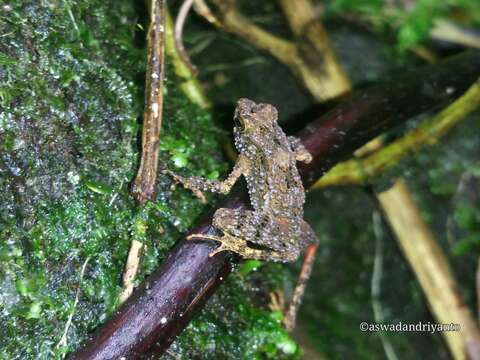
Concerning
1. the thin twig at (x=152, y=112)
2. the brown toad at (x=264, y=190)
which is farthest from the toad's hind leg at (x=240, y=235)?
the thin twig at (x=152, y=112)

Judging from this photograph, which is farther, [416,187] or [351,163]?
[416,187]

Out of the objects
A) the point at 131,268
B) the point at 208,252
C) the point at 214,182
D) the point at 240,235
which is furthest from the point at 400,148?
the point at 131,268

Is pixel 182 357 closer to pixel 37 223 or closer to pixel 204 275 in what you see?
pixel 204 275

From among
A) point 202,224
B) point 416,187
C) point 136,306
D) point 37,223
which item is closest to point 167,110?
point 202,224

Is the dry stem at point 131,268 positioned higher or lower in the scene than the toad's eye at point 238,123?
higher

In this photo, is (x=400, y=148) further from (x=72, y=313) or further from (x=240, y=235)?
(x=72, y=313)

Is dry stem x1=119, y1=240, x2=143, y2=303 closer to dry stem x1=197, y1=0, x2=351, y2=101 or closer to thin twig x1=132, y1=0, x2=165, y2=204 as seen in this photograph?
thin twig x1=132, y1=0, x2=165, y2=204

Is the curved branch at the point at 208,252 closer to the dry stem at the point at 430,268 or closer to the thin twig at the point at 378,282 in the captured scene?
the dry stem at the point at 430,268
